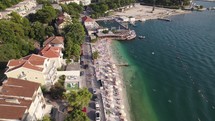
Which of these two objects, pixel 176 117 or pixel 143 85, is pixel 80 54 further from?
pixel 176 117

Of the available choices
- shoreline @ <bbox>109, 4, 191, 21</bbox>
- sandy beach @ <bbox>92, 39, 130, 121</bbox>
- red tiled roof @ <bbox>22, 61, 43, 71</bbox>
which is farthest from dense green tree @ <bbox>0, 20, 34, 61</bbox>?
shoreline @ <bbox>109, 4, 191, 21</bbox>

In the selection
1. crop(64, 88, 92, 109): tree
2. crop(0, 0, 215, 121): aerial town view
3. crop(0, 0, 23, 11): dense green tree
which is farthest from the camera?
crop(0, 0, 23, 11): dense green tree

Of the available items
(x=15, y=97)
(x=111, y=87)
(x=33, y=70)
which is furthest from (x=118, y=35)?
(x=15, y=97)

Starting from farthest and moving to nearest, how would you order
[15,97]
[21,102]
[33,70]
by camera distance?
[33,70] < [15,97] < [21,102]

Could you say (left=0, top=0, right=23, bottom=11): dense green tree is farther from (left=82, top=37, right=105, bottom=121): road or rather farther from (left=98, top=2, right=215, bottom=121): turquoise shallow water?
(left=98, top=2, right=215, bottom=121): turquoise shallow water

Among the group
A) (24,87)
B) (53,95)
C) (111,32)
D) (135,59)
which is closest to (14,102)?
(24,87)

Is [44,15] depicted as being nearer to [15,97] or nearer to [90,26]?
[90,26]
